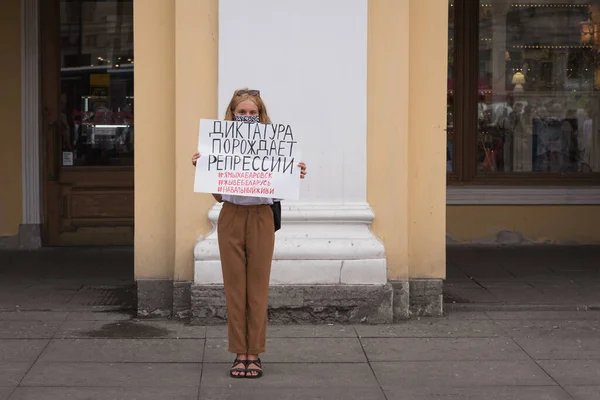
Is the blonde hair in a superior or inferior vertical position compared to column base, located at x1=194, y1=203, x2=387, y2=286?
superior

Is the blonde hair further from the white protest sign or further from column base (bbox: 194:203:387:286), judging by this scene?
column base (bbox: 194:203:387:286)

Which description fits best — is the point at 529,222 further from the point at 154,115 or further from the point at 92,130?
the point at 154,115

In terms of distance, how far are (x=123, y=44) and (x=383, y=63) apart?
4.76 m

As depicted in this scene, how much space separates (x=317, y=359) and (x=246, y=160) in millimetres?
1474

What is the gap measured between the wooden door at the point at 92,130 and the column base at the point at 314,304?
4200mm

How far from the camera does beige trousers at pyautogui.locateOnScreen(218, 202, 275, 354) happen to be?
588 centimetres

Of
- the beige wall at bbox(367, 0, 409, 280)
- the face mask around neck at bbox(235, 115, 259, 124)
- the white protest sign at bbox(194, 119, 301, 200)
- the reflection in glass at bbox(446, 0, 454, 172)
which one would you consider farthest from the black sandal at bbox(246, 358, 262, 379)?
the reflection in glass at bbox(446, 0, 454, 172)

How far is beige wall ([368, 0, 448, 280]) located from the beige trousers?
1.75 metres

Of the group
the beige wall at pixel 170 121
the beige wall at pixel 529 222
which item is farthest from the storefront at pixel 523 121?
the beige wall at pixel 170 121

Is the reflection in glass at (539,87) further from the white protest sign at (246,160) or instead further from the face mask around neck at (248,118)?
the face mask around neck at (248,118)

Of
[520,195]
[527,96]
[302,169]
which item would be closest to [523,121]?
[527,96]

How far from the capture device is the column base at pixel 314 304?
722cm

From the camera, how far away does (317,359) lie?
640 cm

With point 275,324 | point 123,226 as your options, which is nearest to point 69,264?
point 123,226
